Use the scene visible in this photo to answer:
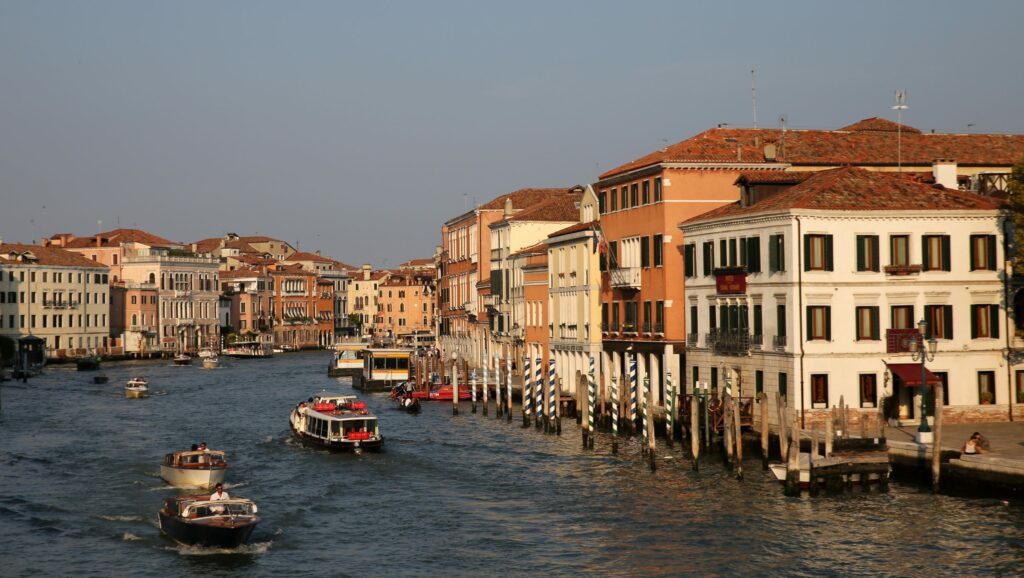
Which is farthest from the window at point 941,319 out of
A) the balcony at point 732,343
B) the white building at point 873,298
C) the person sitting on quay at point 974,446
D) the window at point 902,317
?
the person sitting on quay at point 974,446

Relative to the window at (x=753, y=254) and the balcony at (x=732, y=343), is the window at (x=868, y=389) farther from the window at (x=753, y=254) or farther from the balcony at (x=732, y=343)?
the window at (x=753, y=254)

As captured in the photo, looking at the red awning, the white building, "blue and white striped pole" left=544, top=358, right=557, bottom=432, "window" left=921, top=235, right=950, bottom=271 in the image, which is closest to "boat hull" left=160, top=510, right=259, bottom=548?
the white building

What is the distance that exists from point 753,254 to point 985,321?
6.74 meters

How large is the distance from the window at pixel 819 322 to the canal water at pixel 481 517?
3.95 meters

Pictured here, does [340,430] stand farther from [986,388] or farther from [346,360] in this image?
[346,360]

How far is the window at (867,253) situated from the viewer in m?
39.5

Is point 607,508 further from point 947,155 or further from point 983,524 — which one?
point 947,155

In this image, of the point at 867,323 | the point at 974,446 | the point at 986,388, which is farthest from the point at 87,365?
the point at 974,446

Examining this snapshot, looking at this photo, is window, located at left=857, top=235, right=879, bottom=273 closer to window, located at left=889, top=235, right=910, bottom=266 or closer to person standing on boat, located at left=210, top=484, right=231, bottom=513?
window, located at left=889, top=235, right=910, bottom=266

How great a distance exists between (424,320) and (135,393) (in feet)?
363

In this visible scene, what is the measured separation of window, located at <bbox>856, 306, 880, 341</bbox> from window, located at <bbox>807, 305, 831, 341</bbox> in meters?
0.95

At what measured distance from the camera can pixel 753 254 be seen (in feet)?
136

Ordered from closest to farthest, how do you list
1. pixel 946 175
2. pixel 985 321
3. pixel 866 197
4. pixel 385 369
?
pixel 866 197 → pixel 985 321 → pixel 946 175 → pixel 385 369

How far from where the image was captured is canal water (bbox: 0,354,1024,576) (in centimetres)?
2850
